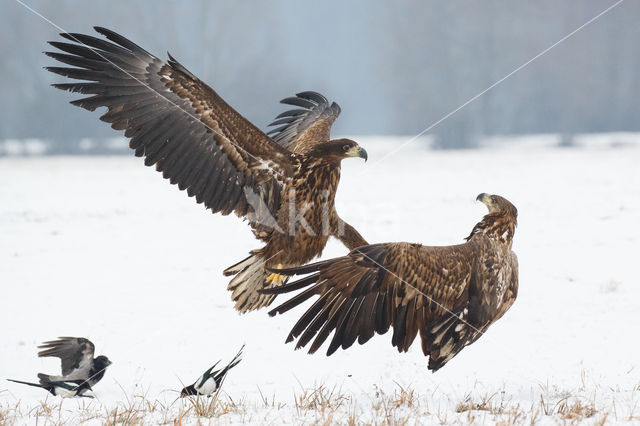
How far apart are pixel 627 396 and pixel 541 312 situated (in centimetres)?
286

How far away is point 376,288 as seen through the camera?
4.17 metres

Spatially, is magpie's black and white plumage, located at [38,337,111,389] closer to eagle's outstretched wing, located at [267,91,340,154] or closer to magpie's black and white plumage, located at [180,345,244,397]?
magpie's black and white plumage, located at [180,345,244,397]

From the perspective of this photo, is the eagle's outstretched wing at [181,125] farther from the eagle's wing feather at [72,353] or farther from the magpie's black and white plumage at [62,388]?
the magpie's black and white plumage at [62,388]

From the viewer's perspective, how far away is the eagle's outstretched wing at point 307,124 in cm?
667

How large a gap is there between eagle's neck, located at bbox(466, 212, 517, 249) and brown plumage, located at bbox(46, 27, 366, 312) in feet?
3.72

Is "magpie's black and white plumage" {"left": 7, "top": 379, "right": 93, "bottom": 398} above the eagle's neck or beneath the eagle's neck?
beneath

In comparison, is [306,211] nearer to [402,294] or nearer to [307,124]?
[402,294]

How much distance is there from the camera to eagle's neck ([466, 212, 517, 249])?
14.7ft

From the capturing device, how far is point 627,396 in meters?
4.79

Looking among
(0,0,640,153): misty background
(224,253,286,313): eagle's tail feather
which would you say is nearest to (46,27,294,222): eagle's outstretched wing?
(224,253,286,313): eagle's tail feather

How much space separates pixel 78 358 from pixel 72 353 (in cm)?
7

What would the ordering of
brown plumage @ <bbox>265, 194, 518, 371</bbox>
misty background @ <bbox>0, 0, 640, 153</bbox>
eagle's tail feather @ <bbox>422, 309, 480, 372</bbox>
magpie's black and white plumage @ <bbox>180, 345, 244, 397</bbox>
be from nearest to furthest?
1. brown plumage @ <bbox>265, 194, 518, 371</bbox>
2. eagle's tail feather @ <bbox>422, 309, 480, 372</bbox>
3. magpie's black and white plumage @ <bbox>180, 345, 244, 397</bbox>
4. misty background @ <bbox>0, 0, 640, 153</bbox>

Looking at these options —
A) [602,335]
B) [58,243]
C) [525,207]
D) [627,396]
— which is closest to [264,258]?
[627,396]

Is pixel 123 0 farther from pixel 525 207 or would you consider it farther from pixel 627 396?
pixel 627 396
